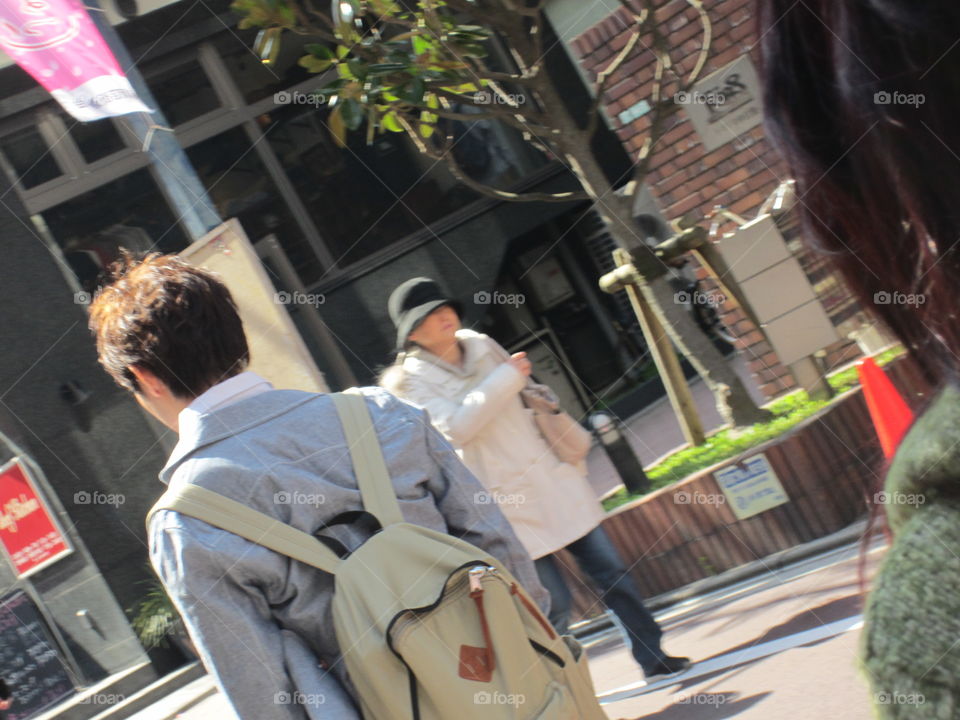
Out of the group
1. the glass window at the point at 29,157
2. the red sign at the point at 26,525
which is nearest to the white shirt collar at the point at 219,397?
the red sign at the point at 26,525

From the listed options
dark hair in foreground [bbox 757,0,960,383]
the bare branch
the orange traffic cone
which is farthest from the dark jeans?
dark hair in foreground [bbox 757,0,960,383]

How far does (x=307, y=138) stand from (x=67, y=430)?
4.44 m

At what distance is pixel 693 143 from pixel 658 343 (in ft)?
11.6

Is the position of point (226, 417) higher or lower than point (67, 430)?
lower

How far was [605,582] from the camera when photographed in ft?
16.1

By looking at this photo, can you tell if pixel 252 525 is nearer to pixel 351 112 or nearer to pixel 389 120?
pixel 351 112

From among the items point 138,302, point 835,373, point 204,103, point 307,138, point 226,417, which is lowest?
point 835,373

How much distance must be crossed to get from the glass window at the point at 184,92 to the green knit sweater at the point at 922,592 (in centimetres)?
→ 1372

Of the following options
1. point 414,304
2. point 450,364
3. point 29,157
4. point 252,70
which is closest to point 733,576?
point 450,364

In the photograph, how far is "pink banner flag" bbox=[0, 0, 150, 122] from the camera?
5875mm

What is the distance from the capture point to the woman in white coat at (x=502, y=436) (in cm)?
473

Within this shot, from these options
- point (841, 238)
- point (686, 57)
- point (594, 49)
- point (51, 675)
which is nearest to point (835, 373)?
point (686, 57)

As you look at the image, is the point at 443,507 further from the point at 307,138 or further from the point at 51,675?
the point at 307,138

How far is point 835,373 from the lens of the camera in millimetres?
8336
